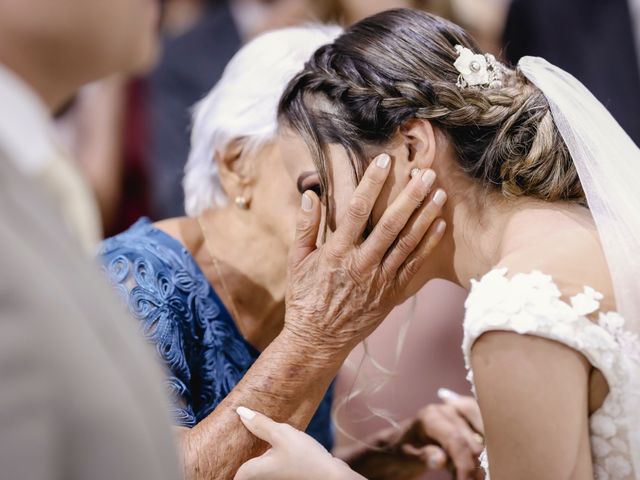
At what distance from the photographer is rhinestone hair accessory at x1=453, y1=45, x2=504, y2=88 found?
1.39 m

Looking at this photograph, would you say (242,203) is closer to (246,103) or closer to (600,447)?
(246,103)

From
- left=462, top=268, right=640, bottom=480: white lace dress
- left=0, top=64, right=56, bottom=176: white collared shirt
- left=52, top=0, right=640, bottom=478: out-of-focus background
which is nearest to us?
left=0, top=64, right=56, bottom=176: white collared shirt

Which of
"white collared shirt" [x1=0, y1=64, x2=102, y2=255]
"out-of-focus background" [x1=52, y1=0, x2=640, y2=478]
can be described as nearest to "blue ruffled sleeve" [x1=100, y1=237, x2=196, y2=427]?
"white collared shirt" [x1=0, y1=64, x2=102, y2=255]

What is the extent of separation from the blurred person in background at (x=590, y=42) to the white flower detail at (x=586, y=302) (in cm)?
176

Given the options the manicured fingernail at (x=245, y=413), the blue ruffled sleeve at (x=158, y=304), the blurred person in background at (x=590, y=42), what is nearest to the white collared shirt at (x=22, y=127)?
the manicured fingernail at (x=245, y=413)

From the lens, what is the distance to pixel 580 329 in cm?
116

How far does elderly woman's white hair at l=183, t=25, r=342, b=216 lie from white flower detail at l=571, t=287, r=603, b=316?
0.72m

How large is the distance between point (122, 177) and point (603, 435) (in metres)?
2.32

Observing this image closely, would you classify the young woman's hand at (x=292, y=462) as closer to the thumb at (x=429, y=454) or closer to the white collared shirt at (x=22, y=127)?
the thumb at (x=429, y=454)

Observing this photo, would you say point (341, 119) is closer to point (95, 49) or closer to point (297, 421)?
point (297, 421)

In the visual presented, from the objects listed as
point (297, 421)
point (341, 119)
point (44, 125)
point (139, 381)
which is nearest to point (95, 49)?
point (44, 125)

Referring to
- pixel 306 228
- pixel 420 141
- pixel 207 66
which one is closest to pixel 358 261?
pixel 306 228

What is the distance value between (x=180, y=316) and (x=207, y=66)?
1476mm

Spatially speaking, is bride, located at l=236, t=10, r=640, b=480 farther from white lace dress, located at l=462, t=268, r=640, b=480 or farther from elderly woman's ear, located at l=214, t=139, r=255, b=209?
elderly woman's ear, located at l=214, t=139, r=255, b=209
